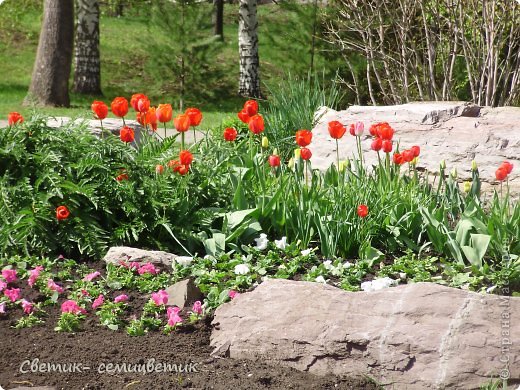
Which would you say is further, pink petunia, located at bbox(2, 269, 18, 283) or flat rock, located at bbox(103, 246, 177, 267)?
flat rock, located at bbox(103, 246, 177, 267)

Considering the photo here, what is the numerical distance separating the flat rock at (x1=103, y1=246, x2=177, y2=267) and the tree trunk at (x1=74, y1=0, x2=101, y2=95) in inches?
471

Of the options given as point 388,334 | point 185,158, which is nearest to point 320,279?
point 388,334

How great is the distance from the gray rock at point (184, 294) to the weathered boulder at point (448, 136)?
272cm

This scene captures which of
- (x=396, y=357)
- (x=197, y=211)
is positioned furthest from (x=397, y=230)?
(x=396, y=357)

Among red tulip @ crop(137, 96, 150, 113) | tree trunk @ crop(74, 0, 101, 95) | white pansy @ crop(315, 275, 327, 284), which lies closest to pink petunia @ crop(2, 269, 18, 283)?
red tulip @ crop(137, 96, 150, 113)

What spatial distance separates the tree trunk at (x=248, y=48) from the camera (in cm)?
1567

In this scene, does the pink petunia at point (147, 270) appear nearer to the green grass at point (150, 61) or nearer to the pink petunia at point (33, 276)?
the pink petunia at point (33, 276)

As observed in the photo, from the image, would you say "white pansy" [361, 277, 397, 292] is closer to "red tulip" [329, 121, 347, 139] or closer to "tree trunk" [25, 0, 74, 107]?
"red tulip" [329, 121, 347, 139]

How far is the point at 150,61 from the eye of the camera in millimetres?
16516

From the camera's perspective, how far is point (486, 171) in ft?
20.5

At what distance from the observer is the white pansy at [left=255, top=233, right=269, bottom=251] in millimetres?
4793

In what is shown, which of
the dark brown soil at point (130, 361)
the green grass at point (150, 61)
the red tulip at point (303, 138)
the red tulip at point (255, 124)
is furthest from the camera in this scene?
the green grass at point (150, 61)

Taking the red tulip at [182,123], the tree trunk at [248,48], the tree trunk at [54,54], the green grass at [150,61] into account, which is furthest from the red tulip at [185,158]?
the tree trunk at [248,48]

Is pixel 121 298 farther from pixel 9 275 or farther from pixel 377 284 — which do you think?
pixel 377 284
